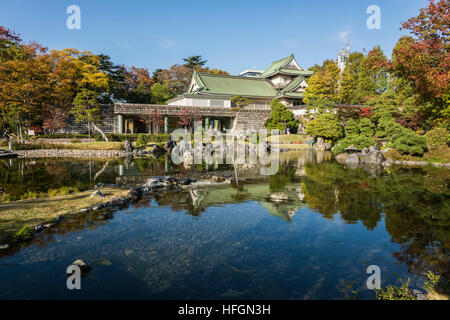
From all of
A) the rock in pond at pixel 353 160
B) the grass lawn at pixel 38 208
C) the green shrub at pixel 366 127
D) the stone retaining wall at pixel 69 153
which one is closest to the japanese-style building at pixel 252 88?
the stone retaining wall at pixel 69 153

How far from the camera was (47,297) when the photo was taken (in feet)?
14.1

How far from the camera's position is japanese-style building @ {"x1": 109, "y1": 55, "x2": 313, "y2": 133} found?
37125 millimetres

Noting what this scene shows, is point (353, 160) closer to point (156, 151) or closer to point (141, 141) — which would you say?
point (156, 151)

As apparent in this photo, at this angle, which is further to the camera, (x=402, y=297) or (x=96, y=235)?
(x=96, y=235)

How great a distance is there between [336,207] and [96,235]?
748 centimetres

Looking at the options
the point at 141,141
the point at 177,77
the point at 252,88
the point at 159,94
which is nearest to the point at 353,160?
the point at 141,141

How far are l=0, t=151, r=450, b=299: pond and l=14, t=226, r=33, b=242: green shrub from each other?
225 mm

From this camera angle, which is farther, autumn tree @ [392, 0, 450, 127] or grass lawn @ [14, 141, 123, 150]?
grass lawn @ [14, 141, 123, 150]

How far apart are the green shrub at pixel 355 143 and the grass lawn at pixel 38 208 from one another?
2229 centimetres

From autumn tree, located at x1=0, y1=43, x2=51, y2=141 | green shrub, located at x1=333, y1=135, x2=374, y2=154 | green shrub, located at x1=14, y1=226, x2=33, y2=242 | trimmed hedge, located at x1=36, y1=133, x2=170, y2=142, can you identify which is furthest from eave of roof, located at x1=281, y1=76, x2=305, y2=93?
green shrub, located at x1=14, y1=226, x2=33, y2=242

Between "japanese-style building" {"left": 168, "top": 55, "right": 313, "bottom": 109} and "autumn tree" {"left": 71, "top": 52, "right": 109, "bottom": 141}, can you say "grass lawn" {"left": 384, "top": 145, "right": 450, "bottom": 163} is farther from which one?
"autumn tree" {"left": 71, "top": 52, "right": 109, "bottom": 141}

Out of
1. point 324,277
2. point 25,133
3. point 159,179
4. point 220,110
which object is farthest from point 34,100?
point 324,277
